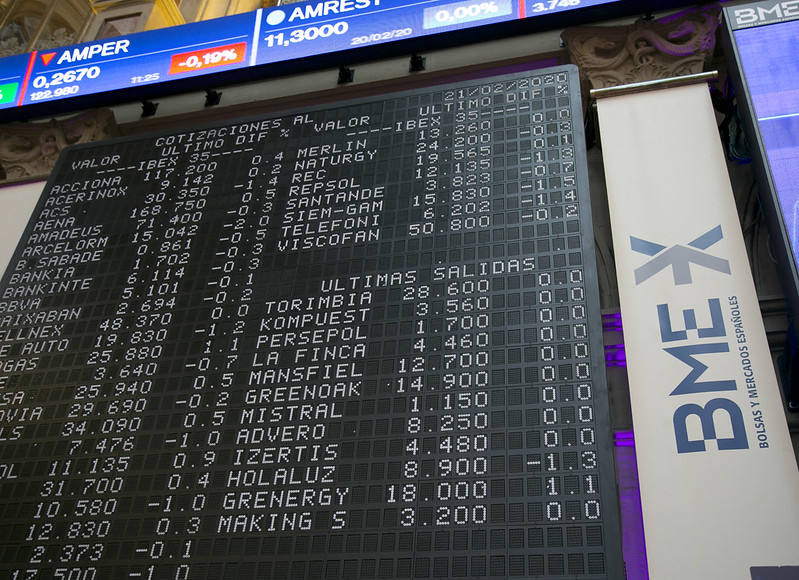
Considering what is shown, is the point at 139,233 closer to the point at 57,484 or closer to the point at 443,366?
the point at 57,484

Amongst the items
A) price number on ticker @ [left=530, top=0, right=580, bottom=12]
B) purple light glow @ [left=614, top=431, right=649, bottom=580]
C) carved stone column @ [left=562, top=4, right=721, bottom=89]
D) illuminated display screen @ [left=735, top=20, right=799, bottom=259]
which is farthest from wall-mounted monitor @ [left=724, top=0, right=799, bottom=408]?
price number on ticker @ [left=530, top=0, right=580, bottom=12]

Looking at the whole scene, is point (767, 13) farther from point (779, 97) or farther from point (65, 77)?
point (65, 77)

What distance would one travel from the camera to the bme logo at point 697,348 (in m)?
5.89

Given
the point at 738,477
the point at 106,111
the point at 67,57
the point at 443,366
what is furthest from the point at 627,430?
the point at 67,57

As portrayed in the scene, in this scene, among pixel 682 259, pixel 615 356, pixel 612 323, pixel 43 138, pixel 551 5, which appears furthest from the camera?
pixel 43 138

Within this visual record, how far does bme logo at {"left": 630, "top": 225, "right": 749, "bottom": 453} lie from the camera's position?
5885mm

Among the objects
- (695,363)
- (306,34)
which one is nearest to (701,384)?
(695,363)

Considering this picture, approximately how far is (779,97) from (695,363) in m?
2.45

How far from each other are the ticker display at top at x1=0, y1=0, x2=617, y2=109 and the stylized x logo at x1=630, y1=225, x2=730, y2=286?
351 cm

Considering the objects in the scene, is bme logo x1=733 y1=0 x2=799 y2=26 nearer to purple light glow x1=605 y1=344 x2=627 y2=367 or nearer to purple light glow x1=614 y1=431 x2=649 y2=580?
purple light glow x1=605 y1=344 x2=627 y2=367

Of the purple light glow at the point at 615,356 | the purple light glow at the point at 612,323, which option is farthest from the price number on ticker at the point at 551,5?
the purple light glow at the point at 615,356

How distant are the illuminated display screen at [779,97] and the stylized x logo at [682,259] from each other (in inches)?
23.3

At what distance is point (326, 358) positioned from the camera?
6.20m

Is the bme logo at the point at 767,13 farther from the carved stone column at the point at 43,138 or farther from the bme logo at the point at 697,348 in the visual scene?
the carved stone column at the point at 43,138
